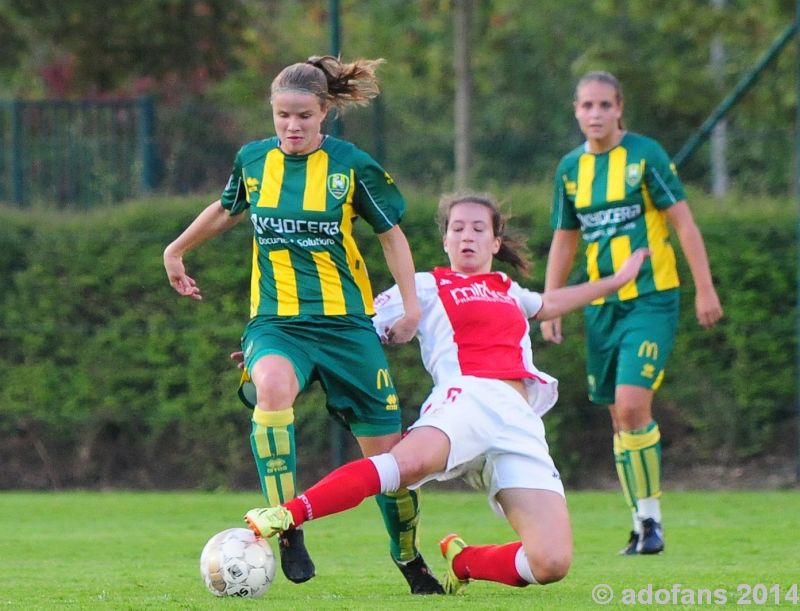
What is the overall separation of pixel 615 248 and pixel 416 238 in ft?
12.9

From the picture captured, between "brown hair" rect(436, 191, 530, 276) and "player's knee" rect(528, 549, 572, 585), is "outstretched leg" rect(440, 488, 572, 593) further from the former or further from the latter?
"brown hair" rect(436, 191, 530, 276)

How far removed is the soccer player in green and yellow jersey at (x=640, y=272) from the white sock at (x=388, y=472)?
2.41 metres

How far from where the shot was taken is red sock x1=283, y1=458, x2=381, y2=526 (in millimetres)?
5074

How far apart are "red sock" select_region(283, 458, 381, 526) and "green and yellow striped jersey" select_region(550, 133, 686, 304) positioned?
2.91 m

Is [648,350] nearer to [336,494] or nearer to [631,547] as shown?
[631,547]

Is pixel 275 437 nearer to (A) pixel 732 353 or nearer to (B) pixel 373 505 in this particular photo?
(B) pixel 373 505

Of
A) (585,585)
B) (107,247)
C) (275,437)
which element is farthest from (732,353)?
(275,437)

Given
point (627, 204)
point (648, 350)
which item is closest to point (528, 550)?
point (648, 350)

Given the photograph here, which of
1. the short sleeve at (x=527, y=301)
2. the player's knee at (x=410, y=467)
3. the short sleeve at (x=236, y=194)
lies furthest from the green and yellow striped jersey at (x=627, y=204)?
the player's knee at (x=410, y=467)

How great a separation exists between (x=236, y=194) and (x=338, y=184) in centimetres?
46

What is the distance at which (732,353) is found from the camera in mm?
11398

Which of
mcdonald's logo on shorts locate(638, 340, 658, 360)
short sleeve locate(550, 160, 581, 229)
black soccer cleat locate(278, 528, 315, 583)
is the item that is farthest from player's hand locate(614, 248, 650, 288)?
black soccer cleat locate(278, 528, 315, 583)

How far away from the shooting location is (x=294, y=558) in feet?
17.1

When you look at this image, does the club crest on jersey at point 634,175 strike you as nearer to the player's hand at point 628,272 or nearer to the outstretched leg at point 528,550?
the player's hand at point 628,272
